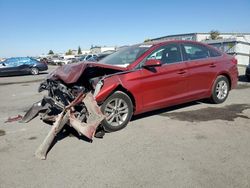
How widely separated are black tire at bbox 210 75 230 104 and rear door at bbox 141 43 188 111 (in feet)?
3.99

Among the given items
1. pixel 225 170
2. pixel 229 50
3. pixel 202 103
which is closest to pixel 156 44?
pixel 202 103

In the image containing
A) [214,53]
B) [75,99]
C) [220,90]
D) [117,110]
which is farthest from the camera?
[220,90]

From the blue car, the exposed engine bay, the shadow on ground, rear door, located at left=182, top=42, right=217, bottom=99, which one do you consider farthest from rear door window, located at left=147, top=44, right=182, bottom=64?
the blue car

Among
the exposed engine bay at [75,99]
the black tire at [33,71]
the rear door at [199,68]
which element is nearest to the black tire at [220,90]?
the rear door at [199,68]

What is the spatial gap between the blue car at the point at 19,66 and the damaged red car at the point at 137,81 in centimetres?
1680

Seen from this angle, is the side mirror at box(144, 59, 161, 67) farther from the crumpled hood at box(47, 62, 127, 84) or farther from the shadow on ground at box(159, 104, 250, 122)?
the shadow on ground at box(159, 104, 250, 122)

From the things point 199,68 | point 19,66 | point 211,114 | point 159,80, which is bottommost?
point 211,114

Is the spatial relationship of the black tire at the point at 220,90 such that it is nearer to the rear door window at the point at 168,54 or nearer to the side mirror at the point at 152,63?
the rear door window at the point at 168,54

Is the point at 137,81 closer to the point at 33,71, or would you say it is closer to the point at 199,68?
the point at 199,68

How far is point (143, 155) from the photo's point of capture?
4.21m

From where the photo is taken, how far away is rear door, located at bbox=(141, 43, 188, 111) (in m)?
5.79

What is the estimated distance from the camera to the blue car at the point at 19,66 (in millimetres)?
21859

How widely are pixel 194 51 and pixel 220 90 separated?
1.38 meters

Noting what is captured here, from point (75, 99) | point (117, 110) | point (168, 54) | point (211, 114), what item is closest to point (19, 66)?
point (168, 54)
